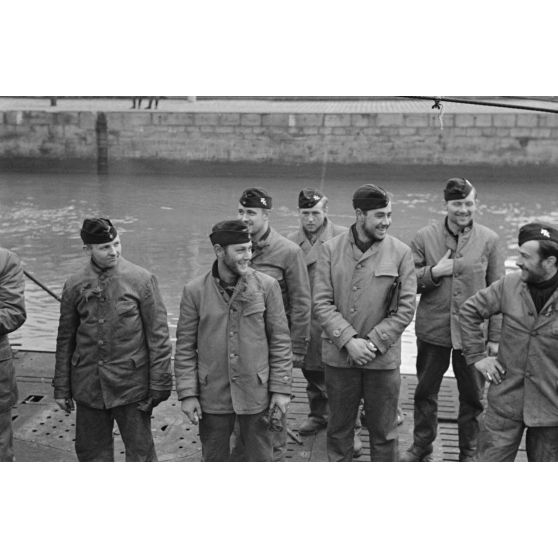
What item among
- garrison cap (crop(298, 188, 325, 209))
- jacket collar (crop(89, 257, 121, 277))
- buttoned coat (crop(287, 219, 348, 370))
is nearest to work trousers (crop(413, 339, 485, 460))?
buttoned coat (crop(287, 219, 348, 370))

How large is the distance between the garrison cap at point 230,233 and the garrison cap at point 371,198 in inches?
24.6

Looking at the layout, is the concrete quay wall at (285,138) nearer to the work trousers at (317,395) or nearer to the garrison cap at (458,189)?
the work trousers at (317,395)

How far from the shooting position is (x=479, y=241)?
470 centimetres

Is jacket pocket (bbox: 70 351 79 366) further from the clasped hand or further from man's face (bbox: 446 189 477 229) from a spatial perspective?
man's face (bbox: 446 189 477 229)

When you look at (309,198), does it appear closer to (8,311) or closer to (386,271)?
(386,271)

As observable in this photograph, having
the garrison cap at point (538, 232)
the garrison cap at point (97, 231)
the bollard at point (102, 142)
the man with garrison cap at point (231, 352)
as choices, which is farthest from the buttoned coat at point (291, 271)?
the bollard at point (102, 142)

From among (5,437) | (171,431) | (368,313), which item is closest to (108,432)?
(5,437)

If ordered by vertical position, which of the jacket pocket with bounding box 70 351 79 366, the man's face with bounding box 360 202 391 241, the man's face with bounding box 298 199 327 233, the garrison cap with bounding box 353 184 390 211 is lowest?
the jacket pocket with bounding box 70 351 79 366

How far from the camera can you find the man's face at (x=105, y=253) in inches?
169

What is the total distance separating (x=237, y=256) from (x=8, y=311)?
1229 millimetres

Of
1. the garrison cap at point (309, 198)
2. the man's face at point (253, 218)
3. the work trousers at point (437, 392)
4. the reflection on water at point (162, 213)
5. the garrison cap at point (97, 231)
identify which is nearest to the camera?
the garrison cap at point (97, 231)

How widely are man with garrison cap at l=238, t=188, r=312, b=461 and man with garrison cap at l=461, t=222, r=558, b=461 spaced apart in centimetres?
113

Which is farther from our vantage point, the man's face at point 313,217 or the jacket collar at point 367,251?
the man's face at point 313,217

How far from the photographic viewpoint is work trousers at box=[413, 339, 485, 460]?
4.82m
